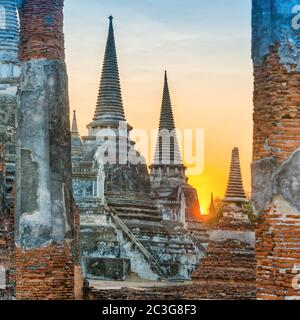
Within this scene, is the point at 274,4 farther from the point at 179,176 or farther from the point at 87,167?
the point at 179,176

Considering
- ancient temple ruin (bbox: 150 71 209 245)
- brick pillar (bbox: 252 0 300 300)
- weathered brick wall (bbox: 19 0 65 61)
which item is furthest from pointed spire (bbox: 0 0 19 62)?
brick pillar (bbox: 252 0 300 300)

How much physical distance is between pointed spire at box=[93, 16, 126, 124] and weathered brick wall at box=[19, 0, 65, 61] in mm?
20001

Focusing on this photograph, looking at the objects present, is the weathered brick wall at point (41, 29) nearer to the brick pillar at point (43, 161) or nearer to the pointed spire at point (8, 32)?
the brick pillar at point (43, 161)

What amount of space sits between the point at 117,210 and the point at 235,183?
9.57 m

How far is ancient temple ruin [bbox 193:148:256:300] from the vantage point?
54.3 feet

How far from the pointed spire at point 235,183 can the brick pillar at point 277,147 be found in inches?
382

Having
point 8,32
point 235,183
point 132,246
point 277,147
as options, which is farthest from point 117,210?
point 277,147

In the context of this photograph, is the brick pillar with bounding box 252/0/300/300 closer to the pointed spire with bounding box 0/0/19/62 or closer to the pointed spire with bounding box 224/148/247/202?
the pointed spire with bounding box 224/148/247/202

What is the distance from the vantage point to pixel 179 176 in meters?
39.3

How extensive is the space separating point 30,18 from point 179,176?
2779 cm

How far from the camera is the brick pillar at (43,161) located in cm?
1114

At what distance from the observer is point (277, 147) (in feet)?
29.3

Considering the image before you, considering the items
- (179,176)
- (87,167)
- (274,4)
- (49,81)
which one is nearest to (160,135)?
(179,176)
